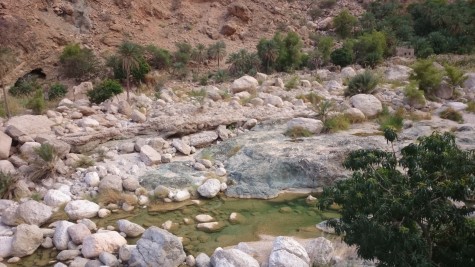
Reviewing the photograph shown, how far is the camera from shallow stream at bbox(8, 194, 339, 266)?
9.34m

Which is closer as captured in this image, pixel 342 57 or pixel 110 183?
pixel 110 183

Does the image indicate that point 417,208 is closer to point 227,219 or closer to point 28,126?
point 227,219

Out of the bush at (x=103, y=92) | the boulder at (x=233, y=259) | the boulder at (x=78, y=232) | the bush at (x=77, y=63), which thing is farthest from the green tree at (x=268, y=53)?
the boulder at (x=233, y=259)

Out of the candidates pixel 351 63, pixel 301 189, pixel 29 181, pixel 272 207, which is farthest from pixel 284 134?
pixel 351 63

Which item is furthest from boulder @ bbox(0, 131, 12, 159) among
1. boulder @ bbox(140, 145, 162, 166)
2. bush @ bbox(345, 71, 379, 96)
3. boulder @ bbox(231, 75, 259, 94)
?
bush @ bbox(345, 71, 379, 96)

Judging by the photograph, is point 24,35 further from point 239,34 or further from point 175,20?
point 239,34

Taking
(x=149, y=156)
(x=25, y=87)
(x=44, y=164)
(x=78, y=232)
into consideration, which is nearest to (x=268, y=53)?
(x=25, y=87)

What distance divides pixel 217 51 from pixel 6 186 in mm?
24169

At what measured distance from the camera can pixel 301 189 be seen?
12.4 m

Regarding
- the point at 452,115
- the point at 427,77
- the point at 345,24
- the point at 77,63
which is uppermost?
the point at 345,24

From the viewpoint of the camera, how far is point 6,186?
11.6 metres

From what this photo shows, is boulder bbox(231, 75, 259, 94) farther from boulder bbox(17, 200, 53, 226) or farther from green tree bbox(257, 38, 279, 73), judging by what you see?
boulder bbox(17, 200, 53, 226)

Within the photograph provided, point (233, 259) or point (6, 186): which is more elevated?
point (233, 259)

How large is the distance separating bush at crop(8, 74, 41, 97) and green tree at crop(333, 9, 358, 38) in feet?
90.2
